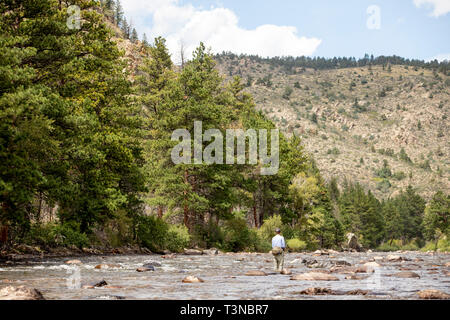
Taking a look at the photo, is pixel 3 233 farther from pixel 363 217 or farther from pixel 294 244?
pixel 363 217

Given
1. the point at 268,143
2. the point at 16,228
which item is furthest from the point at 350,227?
the point at 16,228

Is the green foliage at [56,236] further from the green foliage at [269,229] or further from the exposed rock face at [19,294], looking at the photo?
the green foliage at [269,229]

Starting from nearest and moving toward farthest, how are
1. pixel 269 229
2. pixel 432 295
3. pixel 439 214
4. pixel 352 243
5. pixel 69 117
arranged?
pixel 432 295, pixel 69 117, pixel 269 229, pixel 352 243, pixel 439 214

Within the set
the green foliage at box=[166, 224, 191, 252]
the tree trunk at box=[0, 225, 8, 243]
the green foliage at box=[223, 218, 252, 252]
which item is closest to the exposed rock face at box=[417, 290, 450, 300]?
the tree trunk at box=[0, 225, 8, 243]

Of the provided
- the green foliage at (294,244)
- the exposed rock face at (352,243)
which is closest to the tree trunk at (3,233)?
the green foliage at (294,244)

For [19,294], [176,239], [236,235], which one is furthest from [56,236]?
[236,235]

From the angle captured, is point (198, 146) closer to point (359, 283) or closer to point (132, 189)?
point (132, 189)

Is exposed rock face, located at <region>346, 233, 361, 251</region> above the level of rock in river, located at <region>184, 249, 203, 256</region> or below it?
below

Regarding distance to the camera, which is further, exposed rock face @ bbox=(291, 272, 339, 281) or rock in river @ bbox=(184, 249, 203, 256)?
rock in river @ bbox=(184, 249, 203, 256)

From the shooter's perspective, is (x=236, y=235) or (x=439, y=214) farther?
(x=439, y=214)

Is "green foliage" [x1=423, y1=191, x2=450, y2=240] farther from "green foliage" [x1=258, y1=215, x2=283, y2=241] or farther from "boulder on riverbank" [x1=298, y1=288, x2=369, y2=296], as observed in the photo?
"boulder on riverbank" [x1=298, y1=288, x2=369, y2=296]

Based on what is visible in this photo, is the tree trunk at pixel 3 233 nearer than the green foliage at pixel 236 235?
Yes
